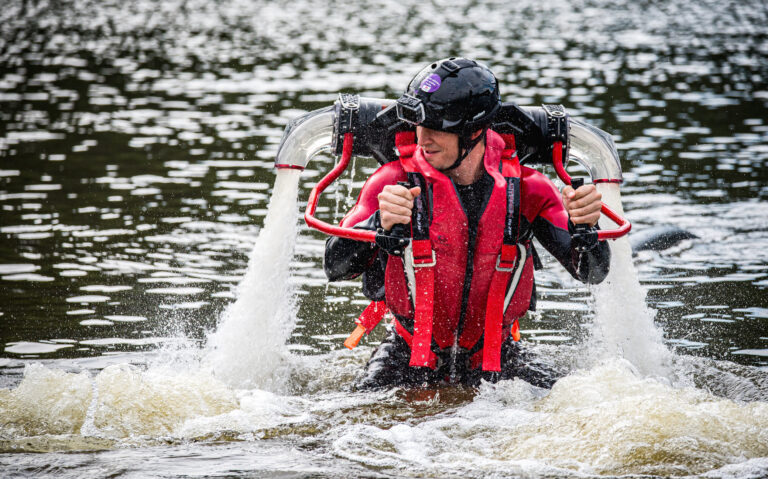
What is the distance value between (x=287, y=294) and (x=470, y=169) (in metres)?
1.83

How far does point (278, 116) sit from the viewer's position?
60.2 ft

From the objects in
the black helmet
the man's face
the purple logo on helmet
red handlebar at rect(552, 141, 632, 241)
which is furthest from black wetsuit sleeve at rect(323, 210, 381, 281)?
red handlebar at rect(552, 141, 632, 241)

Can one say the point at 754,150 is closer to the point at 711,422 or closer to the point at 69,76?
the point at 711,422

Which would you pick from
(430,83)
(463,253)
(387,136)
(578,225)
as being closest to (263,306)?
(387,136)

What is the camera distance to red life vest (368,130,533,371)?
5.93m

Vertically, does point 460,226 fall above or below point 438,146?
below

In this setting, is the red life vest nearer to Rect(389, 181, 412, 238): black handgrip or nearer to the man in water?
the man in water

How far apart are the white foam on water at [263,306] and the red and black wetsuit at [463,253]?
824 millimetres

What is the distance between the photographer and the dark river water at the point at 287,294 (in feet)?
17.4

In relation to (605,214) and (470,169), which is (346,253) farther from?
(605,214)

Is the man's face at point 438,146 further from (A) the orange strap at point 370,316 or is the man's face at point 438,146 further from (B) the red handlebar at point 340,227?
(A) the orange strap at point 370,316

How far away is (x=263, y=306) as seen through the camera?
6.97 meters

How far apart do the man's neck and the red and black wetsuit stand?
0.04 metres

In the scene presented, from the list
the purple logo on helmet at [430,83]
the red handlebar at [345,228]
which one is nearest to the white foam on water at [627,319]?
the red handlebar at [345,228]
